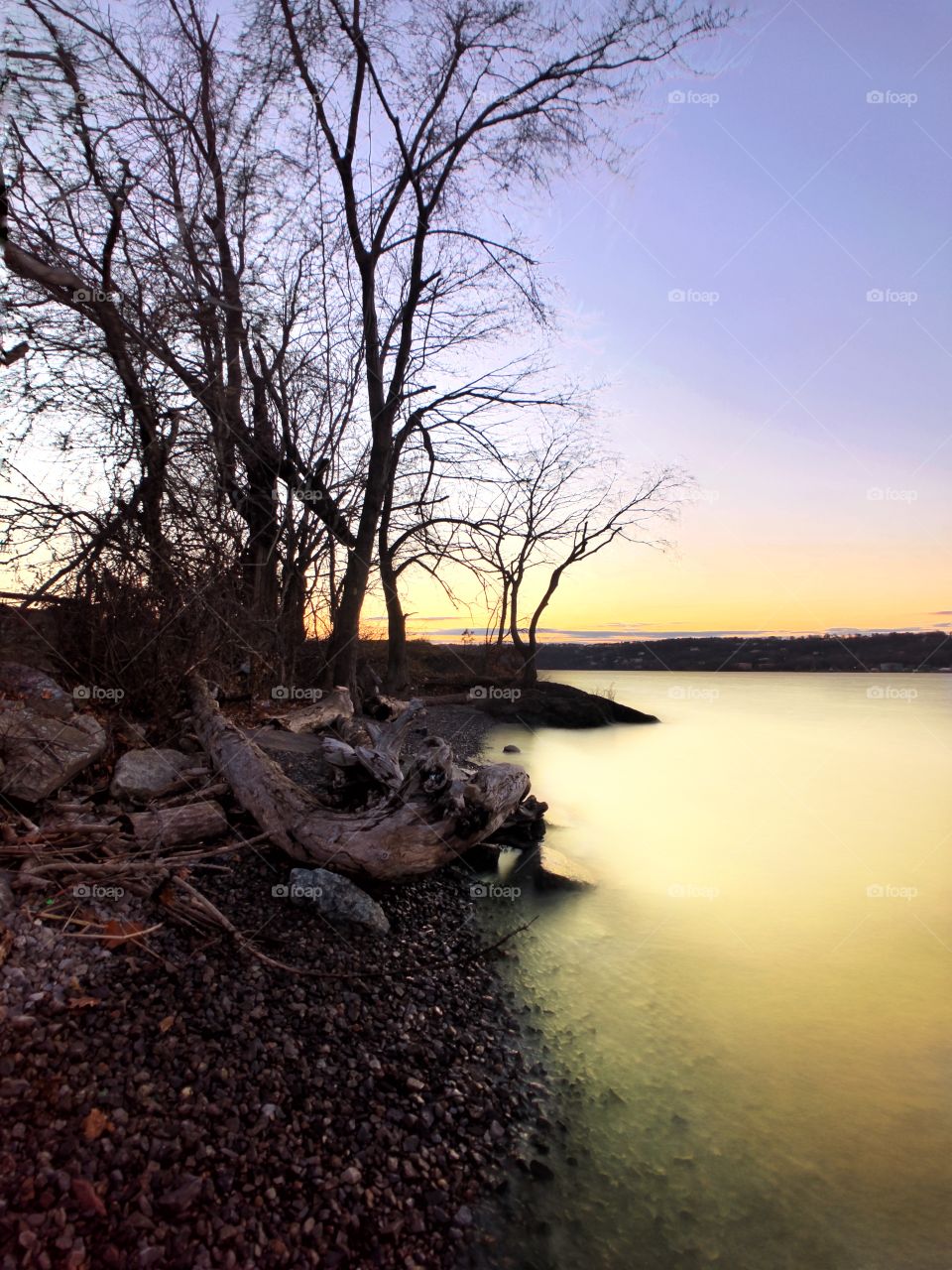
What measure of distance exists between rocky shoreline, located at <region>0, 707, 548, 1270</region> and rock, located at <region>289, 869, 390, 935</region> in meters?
0.21

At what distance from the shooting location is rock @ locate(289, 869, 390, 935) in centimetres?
425

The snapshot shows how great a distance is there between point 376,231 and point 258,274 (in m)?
2.39

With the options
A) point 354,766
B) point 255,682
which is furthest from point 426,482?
point 354,766

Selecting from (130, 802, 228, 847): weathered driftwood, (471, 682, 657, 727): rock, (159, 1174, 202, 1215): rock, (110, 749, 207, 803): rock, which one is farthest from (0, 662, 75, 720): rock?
(471, 682, 657, 727): rock

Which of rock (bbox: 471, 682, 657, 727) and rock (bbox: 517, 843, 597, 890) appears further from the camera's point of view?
rock (bbox: 471, 682, 657, 727)

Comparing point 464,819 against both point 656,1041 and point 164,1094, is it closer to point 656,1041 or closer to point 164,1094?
point 656,1041

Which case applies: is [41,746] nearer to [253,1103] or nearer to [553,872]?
[253,1103]

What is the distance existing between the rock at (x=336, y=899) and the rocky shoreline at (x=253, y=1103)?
0.68 ft

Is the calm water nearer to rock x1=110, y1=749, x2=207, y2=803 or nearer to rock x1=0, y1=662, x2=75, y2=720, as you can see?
rock x1=110, y1=749, x2=207, y2=803

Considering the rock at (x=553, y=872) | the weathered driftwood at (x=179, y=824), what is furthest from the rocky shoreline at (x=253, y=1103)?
the rock at (x=553, y=872)

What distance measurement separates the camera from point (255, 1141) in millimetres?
2510

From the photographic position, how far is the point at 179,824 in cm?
470

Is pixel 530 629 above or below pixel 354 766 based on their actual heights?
above

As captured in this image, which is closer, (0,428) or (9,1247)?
(9,1247)
